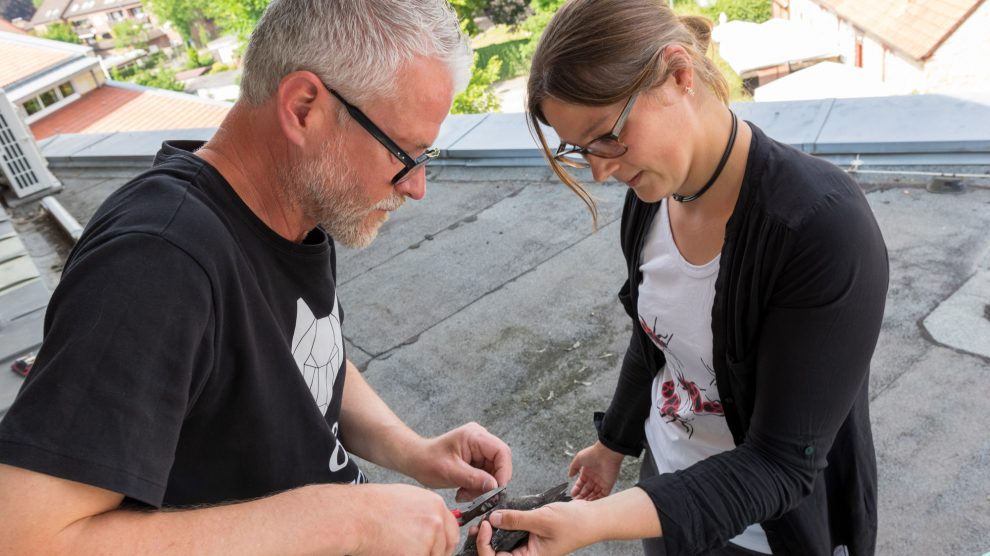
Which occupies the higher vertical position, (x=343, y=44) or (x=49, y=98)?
(x=343, y=44)

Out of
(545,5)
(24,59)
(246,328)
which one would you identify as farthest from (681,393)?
(545,5)

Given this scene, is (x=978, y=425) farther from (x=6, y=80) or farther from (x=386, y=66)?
(x=6, y=80)

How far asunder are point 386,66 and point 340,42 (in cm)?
10

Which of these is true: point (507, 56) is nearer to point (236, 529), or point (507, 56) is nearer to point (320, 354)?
point (320, 354)

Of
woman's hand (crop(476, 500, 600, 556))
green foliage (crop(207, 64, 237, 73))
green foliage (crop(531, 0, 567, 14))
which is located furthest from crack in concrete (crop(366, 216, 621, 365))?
green foliage (crop(207, 64, 237, 73))

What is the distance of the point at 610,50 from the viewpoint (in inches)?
62.6

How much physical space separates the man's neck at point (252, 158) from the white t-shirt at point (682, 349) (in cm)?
91

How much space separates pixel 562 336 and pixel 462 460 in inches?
90.6

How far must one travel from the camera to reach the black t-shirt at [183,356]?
3.51ft

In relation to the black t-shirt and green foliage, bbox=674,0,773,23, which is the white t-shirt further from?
green foliage, bbox=674,0,773,23

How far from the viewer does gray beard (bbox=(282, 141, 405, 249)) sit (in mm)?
→ 1557

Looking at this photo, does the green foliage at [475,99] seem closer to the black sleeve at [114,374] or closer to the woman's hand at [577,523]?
the woman's hand at [577,523]

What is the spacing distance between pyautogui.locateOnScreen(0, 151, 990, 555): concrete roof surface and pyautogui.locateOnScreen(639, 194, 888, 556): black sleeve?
54.5 inches

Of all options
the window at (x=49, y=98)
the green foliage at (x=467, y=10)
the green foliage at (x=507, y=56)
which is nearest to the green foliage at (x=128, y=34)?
the green foliage at (x=507, y=56)
